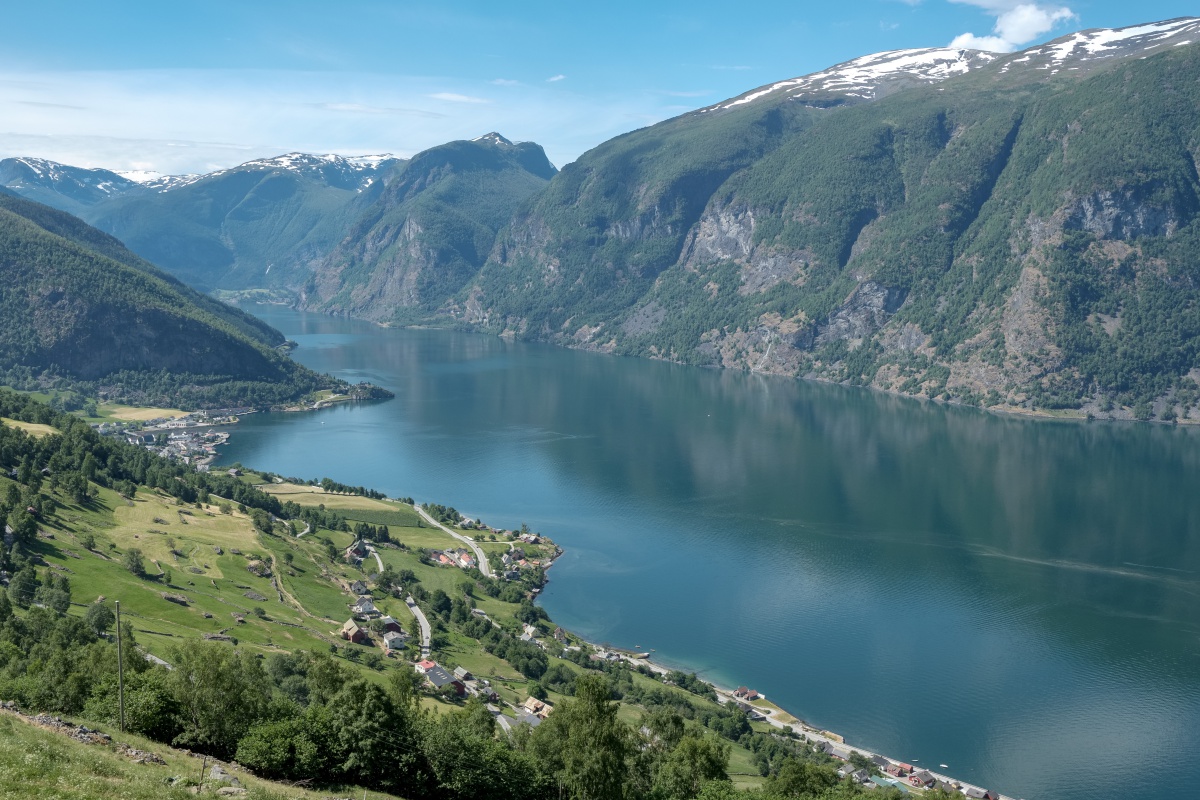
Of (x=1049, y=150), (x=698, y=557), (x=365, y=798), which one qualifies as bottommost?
(x=698, y=557)

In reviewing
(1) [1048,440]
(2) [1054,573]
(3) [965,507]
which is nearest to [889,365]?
(1) [1048,440]

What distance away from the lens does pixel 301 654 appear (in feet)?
144

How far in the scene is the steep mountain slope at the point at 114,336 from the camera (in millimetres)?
140875

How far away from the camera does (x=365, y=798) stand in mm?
24938

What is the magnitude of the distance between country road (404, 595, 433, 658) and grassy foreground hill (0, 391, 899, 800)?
0.44 meters

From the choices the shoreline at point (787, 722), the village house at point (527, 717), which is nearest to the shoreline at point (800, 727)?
the shoreline at point (787, 722)

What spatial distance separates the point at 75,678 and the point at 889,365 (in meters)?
159

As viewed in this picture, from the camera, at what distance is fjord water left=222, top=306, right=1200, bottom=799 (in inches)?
1998

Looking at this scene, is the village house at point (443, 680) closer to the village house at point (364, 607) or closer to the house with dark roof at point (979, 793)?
the village house at point (364, 607)

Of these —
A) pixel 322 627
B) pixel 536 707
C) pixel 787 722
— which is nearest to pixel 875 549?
pixel 787 722

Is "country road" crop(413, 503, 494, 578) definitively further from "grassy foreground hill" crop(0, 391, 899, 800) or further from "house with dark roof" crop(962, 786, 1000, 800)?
"house with dark roof" crop(962, 786, 1000, 800)

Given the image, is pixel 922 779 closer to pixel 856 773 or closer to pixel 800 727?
pixel 856 773

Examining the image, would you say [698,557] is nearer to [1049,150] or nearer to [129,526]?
[129,526]

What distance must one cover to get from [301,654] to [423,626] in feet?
46.0
